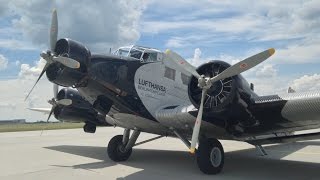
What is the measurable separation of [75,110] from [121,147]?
384 centimetres

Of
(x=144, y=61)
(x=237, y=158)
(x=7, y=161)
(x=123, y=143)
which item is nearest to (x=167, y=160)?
(x=123, y=143)

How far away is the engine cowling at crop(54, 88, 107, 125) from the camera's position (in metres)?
15.9

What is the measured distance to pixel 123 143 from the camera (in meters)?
13.4

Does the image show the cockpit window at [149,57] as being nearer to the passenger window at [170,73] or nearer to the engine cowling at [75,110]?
the passenger window at [170,73]

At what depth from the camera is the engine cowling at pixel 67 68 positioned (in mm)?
9703

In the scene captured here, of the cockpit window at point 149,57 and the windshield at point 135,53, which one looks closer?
the windshield at point 135,53

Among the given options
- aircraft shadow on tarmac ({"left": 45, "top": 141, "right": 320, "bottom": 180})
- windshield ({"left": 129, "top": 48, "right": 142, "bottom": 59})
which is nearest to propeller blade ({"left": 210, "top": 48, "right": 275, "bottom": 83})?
aircraft shadow on tarmac ({"left": 45, "top": 141, "right": 320, "bottom": 180})

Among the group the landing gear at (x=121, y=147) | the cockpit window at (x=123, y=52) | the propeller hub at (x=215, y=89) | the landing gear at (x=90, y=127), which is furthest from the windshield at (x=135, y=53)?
the landing gear at (x=90, y=127)

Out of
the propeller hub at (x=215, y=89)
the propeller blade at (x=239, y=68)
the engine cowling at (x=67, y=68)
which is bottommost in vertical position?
the engine cowling at (x=67, y=68)

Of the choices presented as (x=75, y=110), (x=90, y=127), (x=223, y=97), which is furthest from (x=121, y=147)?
(x=223, y=97)

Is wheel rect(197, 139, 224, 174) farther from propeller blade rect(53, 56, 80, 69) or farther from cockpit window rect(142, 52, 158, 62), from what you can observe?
propeller blade rect(53, 56, 80, 69)

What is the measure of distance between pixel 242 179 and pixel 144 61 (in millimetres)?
4649

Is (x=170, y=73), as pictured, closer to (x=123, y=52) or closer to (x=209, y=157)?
(x=123, y=52)

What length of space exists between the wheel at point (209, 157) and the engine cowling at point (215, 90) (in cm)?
101
